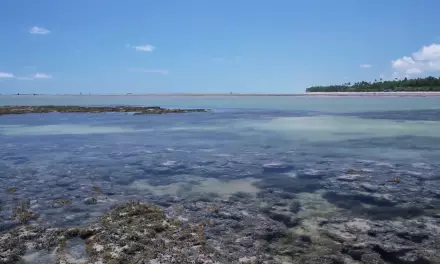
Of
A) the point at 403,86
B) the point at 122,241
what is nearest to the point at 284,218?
the point at 122,241

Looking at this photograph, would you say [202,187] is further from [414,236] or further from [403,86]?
[403,86]

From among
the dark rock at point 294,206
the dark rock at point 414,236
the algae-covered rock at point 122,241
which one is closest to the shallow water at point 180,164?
the dark rock at point 294,206

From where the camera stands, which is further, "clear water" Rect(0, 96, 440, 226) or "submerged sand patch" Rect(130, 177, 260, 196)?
"submerged sand patch" Rect(130, 177, 260, 196)

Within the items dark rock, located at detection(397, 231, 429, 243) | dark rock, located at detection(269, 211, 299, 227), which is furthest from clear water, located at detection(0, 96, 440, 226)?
dark rock, located at detection(397, 231, 429, 243)

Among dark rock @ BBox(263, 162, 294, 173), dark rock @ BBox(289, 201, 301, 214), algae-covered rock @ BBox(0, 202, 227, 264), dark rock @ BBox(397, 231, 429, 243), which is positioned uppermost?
dark rock @ BBox(263, 162, 294, 173)

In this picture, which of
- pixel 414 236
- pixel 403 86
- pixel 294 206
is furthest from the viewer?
pixel 403 86

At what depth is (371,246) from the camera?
8.24m

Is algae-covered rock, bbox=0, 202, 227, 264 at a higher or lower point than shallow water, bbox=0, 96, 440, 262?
lower

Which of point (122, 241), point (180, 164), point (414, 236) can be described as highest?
point (180, 164)

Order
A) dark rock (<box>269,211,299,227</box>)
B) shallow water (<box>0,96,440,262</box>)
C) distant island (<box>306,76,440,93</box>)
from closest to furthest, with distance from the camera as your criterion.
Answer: dark rock (<box>269,211,299,227</box>)
shallow water (<box>0,96,440,262</box>)
distant island (<box>306,76,440,93</box>)

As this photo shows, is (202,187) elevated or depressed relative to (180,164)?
depressed

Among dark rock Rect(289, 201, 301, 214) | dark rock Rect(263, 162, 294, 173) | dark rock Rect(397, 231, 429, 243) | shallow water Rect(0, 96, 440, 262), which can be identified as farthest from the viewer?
dark rock Rect(263, 162, 294, 173)

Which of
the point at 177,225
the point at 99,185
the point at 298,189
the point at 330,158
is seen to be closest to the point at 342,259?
the point at 177,225

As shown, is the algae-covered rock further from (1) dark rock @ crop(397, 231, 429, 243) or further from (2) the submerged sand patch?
(1) dark rock @ crop(397, 231, 429, 243)
